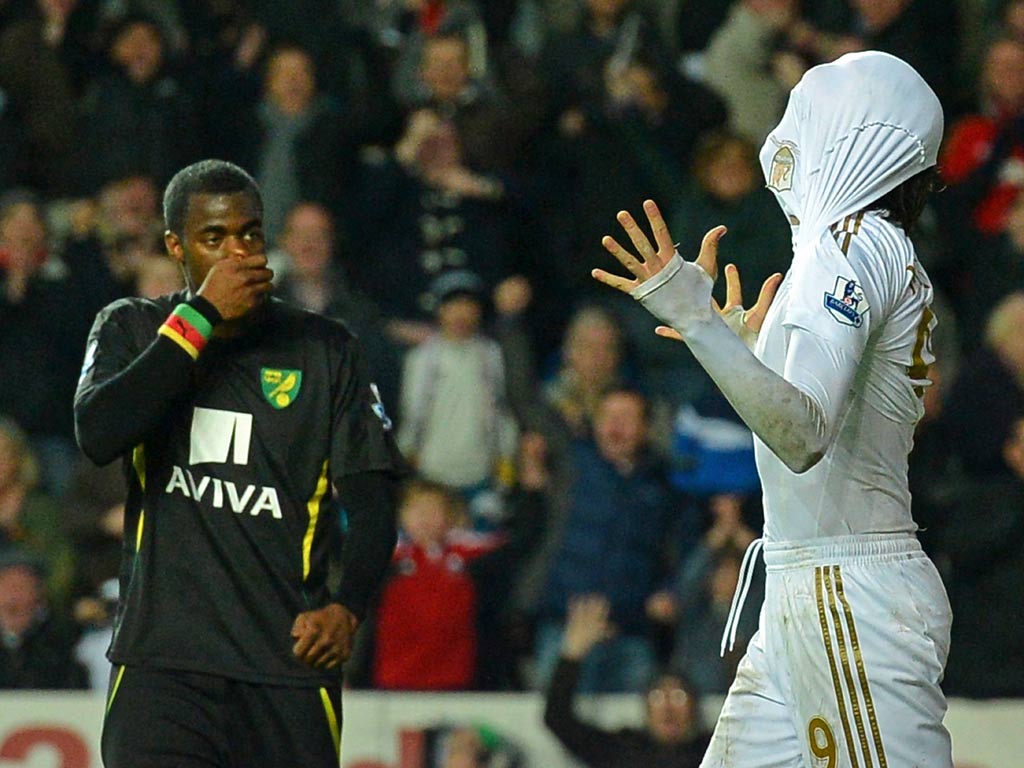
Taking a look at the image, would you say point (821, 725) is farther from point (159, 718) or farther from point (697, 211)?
point (697, 211)

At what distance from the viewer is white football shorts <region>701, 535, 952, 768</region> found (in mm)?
3783

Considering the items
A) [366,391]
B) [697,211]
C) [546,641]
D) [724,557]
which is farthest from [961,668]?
[366,391]

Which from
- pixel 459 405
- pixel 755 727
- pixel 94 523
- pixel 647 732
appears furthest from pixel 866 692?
pixel 94 523

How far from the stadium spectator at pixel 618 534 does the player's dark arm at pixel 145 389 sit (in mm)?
3822

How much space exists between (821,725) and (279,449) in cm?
150

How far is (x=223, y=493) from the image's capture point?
4543 mm

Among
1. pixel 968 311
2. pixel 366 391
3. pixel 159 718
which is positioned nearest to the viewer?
pixel 159 718

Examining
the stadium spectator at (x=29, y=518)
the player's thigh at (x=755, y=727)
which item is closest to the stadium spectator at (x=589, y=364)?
the stadium spectator at (x=29, y=518)

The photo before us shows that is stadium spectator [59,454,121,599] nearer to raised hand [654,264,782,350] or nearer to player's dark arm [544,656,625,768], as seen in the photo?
player's dark arm [544,656,625,768]

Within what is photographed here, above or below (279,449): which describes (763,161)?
above

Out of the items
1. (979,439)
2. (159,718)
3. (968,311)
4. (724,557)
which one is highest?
(968,311)

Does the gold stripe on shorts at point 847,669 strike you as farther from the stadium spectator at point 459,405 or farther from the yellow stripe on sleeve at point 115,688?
the stadium spectator at point 459,405

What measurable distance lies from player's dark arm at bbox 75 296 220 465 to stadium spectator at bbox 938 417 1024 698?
4141mm

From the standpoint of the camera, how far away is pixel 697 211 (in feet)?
29.2
